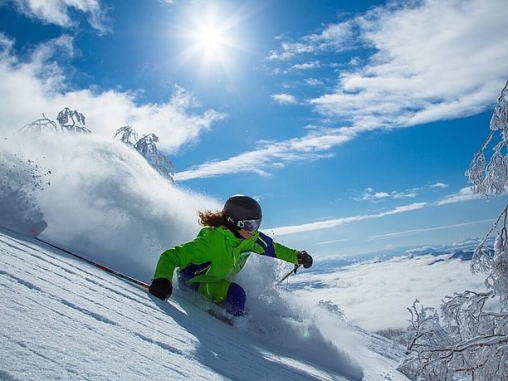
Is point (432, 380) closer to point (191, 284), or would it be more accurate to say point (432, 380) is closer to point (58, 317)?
point (191, 284)

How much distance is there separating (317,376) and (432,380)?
314 cm

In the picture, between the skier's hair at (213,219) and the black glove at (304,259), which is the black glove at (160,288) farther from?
the black glove at (304,259)

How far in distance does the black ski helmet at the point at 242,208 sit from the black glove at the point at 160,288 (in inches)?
49.0

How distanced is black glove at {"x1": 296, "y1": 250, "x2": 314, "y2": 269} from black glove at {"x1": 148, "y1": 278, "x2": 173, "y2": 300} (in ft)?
8.01

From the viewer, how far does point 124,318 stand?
2.15 metres

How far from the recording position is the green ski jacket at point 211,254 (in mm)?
3941

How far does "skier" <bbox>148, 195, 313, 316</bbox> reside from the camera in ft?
13.6

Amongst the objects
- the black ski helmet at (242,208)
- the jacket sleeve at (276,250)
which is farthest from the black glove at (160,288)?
the jacket sleeve at (276,250)

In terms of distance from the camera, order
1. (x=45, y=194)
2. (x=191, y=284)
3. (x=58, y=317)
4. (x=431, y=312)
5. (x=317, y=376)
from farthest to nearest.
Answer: (x=431, y=312) → (x=45, y=194) → (x=191, y=284) → (x=317, y=376) → (x=58, y=317)

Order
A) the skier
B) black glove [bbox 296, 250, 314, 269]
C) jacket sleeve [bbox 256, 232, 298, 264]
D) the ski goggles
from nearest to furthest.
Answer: the skier < the ski goggles < jacket sleeve [bbox 256, 232, 298, 264] < black glove [bbox 296, 250, 314, 269]

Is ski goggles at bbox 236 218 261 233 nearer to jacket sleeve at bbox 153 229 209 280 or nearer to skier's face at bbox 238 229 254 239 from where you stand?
skier's face at bbox 238 229 254 239

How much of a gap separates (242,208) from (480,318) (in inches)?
184

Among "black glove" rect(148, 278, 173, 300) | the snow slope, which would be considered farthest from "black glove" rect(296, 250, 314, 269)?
"black glove" rect(148, 278, 173, 300)

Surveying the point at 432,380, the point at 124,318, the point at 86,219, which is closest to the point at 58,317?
the point at 124,318
